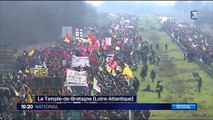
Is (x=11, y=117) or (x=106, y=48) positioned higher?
A: (x=106, y=48)

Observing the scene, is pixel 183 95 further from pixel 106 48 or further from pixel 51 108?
pixel 51 108

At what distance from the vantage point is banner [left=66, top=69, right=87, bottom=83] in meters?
26.5

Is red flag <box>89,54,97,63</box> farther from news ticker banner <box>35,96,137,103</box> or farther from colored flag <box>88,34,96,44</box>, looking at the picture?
news ticker banner <box>35,96,137,103</box>

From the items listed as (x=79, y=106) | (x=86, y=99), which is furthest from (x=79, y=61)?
(x=79, y=106)

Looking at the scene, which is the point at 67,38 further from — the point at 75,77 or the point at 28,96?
the point at 28,96

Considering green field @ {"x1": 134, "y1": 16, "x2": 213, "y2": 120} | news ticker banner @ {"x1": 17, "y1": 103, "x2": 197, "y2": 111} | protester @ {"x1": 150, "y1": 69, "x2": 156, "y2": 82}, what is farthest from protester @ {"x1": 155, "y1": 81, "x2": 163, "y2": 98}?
news ticker banner @ {"x1": 17, "y1": 103, "x2": 197, "y2": 111}

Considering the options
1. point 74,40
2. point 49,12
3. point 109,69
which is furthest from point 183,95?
point 49,12

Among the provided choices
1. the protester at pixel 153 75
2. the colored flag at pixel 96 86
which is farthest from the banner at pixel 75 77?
the protester at pixel 153 75

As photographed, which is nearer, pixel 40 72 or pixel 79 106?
pixel 79 106

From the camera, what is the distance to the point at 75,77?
26.6 meters

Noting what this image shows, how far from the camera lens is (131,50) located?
35500 mm

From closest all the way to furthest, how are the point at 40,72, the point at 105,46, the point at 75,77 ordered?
1. the point at 40,72
2. the point at 75,77
3. the point at 105,46

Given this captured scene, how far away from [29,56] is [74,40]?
2.74m

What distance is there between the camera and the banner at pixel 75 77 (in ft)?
87.0
